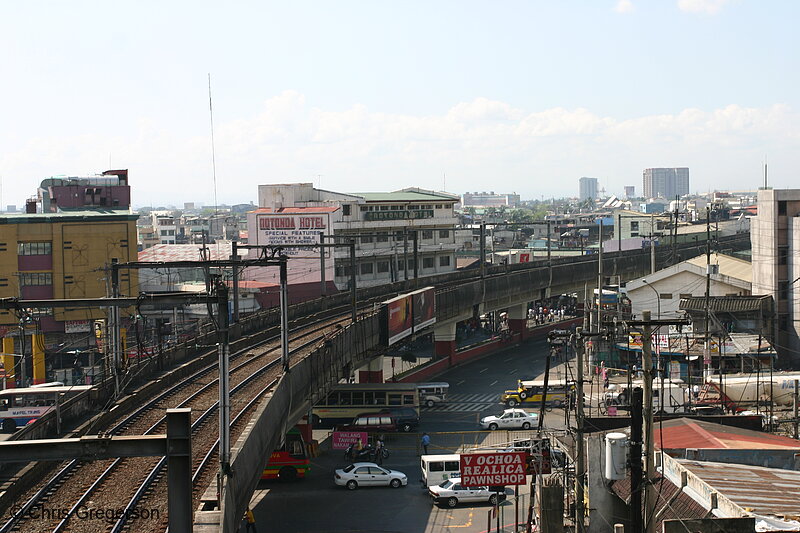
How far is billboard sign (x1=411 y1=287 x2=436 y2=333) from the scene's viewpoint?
157 feet

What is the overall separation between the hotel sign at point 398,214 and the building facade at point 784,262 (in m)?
35.7

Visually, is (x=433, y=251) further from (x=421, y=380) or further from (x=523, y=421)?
(x=523, y=421)

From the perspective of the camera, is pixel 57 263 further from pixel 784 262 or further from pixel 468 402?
pixel 784 262

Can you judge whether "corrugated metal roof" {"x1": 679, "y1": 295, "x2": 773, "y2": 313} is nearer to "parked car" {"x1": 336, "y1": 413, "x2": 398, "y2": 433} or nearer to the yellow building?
"parked car" {"x1": 336, "y1": 413, "x2": 398, "y2": 433}

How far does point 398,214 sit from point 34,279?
31.1 meters

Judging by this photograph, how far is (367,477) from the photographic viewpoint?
3203cm

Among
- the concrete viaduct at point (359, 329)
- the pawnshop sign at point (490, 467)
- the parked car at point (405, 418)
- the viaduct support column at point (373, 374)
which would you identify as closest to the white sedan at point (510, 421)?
the parked car at point (405, 418)

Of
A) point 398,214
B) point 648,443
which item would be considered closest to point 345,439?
point 648,443

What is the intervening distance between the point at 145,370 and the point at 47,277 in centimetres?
3243

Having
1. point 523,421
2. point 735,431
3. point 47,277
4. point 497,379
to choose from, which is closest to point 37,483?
point 735,431

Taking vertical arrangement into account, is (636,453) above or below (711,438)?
above

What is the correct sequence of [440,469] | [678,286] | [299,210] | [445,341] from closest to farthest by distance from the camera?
[440,469]
[678,286]
[445,341]
[299,210]

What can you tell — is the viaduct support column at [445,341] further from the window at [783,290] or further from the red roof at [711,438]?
the red roof at [711,438]

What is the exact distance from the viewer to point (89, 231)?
201 feet
